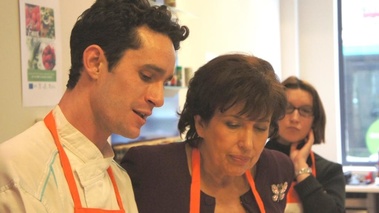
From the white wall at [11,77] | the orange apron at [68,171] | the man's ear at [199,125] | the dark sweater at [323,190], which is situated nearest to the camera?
the orange apron at [68,171]

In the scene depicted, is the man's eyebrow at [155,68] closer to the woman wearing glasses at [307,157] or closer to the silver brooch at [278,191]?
the silver brooch at [278,191]

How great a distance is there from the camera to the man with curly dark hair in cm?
109

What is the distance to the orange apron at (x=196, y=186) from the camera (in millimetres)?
1470

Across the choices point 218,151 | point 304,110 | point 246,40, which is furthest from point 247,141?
point 246,40

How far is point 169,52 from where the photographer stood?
120 centimetres

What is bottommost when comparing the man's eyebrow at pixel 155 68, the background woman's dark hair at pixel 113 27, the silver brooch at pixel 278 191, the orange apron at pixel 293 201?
the orange apron at pixel 293 201

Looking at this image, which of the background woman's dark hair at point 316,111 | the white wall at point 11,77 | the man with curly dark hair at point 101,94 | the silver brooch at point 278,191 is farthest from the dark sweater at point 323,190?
the white wall at point 11,77

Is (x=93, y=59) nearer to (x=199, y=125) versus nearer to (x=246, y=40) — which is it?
(x=199, y=125)

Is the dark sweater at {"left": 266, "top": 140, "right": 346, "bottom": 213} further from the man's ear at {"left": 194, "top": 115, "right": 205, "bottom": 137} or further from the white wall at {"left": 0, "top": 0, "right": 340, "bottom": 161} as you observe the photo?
the white wall at {"left": 0, "top": 0, "right": 340, "bottom": 161}

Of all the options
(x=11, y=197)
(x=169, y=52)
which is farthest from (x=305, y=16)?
(x=11, y=197)

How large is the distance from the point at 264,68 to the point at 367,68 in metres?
4.78

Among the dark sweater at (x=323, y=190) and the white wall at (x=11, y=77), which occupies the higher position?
the white wall at (x=11, y=77)

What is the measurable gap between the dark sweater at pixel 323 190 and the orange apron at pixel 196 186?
1.46 ft

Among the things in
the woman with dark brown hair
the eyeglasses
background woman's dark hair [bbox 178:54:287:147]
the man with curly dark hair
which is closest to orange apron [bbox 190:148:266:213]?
the woman with dark brown hair
